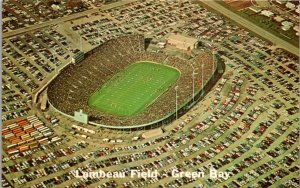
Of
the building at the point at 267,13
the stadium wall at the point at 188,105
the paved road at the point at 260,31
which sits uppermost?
the stadium wall at the point at 188,105

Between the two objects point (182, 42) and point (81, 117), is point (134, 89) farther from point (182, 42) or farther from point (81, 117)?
point (182, 42)

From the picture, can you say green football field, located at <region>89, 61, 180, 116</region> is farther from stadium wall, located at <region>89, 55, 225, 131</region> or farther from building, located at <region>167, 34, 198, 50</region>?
building, located at <region>167, 34, 198, 50</region>

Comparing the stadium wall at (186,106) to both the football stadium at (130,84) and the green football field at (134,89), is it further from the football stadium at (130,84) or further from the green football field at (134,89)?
the green football field at (134,89)

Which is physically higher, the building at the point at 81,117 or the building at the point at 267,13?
the building at the point at 81,117

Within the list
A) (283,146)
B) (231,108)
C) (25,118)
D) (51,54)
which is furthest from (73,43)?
(283,146)

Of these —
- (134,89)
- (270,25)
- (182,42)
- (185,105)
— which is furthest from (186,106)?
(270,25)

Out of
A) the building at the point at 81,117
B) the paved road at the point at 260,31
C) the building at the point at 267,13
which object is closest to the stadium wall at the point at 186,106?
the building at the point at 81,117

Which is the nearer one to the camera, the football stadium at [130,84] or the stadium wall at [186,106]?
the stadium wall at [186,106]
